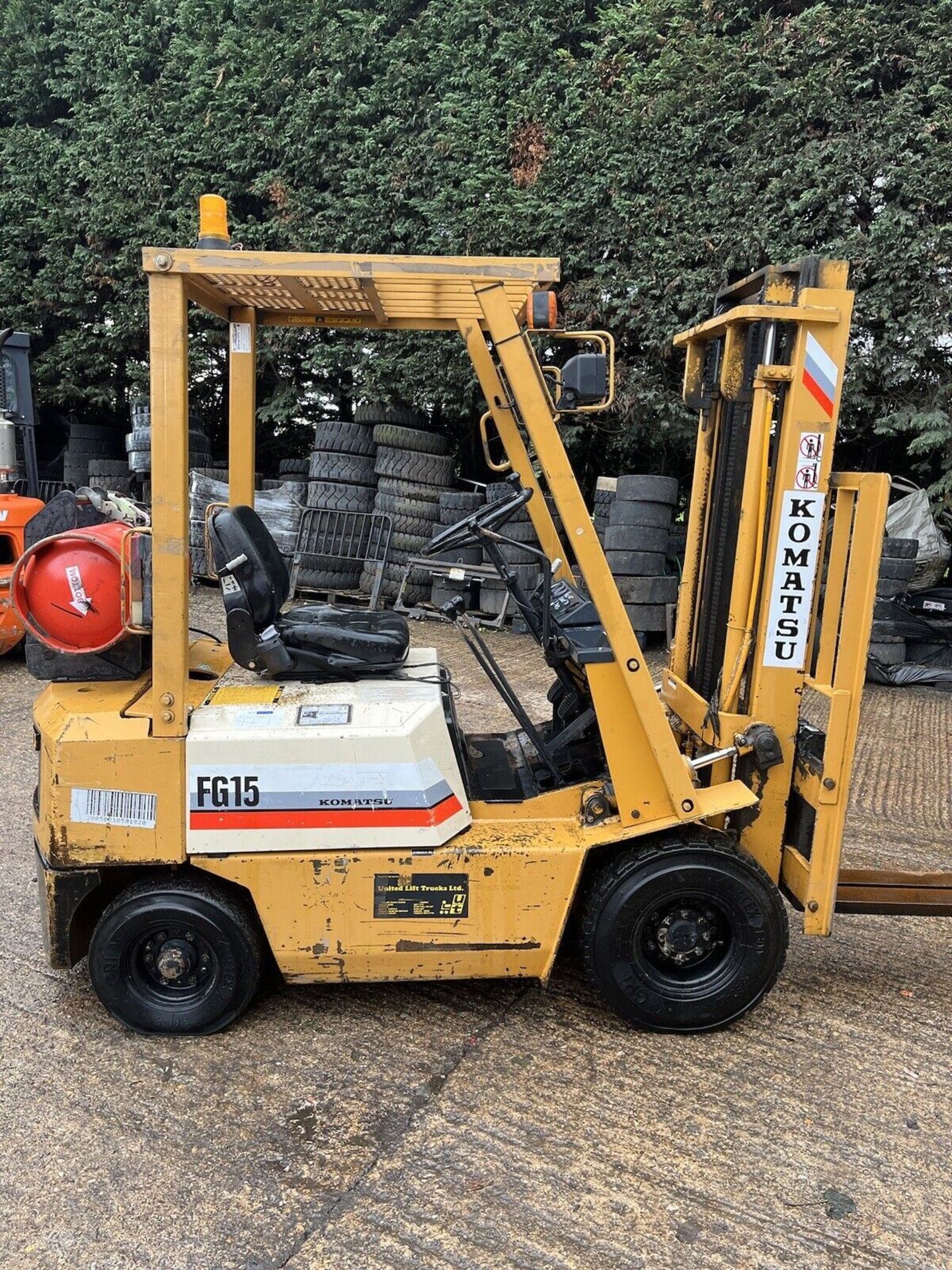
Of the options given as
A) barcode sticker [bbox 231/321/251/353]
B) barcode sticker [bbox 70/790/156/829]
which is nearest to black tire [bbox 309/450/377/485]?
barcode sticker [bbox 231/321/251/353]

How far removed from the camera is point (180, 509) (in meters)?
2.97

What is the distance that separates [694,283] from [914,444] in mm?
2755

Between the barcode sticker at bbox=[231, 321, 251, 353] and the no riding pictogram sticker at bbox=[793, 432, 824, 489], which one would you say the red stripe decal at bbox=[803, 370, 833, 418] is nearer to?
the no riding pictogram sticker at bbox=[793, 432, 824, 489]

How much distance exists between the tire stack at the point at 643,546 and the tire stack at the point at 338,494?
10.5 feet

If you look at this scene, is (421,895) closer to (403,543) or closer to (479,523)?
(479,523)

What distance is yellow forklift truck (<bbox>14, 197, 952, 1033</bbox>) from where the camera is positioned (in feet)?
9.99

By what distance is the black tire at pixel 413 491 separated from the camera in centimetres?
1102

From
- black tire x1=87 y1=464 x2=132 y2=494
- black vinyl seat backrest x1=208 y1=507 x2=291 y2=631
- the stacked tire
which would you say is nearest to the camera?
black vinyl seat backrest x1=208 y1=507 x2=291 y2=631

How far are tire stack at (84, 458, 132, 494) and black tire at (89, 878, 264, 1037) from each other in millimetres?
10996

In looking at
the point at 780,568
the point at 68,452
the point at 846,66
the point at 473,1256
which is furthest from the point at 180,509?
the point at 68,452

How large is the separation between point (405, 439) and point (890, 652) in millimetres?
5764

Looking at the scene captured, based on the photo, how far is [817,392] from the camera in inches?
122

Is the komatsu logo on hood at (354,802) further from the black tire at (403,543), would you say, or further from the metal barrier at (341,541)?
the black tire at (403,543)

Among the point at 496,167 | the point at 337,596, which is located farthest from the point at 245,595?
the point at 496,167
